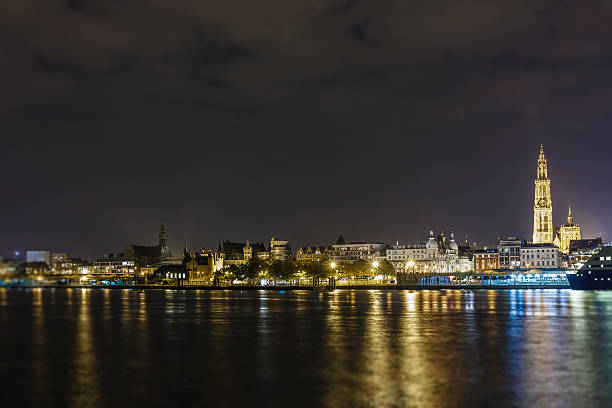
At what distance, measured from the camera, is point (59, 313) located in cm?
7900

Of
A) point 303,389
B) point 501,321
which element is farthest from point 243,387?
point 501,321

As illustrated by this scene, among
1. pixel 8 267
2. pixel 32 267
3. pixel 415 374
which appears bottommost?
pixel 415 374

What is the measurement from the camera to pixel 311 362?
122 feet

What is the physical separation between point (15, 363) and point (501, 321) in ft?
139

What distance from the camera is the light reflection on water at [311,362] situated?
2791 centimetres

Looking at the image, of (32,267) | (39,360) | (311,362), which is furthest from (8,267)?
(311,362)

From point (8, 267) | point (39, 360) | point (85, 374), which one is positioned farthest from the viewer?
point (8, 267)

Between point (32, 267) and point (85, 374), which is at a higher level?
point (32, 267)

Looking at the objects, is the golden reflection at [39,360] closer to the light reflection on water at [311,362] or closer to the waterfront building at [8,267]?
the light reflection on water at [311,362]

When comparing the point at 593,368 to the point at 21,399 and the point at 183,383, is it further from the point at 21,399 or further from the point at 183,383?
the point at 21,399

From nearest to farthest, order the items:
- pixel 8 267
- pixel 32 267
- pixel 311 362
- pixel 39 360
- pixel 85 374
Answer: pixel 85 374 < pixel 311 362 < pixel 39 360 < pixel 8 267 < pixel 32 267

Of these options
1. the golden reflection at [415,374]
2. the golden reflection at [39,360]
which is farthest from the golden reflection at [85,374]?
the golden reflection at [415,374]

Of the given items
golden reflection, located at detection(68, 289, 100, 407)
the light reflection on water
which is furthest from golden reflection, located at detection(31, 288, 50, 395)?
golden reflection, located at detection(68, 289, 100, 407)

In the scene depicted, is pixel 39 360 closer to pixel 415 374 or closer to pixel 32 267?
pixel 415 374
